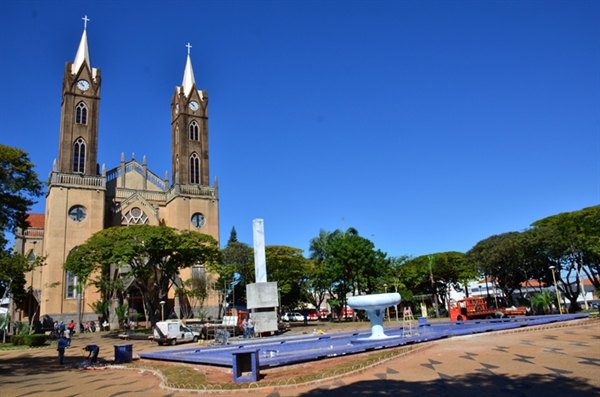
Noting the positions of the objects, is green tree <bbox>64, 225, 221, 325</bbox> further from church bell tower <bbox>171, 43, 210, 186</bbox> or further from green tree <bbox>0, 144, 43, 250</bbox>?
church bell tower <bbox>171, 43, 210, 186</bbox>

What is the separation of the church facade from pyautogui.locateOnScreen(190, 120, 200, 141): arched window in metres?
0.12

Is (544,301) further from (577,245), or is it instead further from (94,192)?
(94,192)

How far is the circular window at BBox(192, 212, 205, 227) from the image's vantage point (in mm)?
50562

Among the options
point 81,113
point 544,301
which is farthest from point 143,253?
point 544,301

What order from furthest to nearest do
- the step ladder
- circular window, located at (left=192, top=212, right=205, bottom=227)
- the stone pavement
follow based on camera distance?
circular window, located at (left=192, top=212, right=205, bottom=227)
the step ladder
the stone pavement

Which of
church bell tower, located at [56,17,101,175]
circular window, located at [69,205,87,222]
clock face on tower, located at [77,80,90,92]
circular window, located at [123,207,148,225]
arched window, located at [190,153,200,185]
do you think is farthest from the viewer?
arched window, located at [190,153,200,185]

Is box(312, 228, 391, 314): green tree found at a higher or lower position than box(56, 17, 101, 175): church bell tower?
lower

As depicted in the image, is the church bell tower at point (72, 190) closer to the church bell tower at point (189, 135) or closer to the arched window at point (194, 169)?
the church bell tower at point (189, 135)

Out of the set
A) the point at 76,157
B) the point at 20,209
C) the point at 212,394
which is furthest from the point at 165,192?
the point at 212,394

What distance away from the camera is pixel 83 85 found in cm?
4847

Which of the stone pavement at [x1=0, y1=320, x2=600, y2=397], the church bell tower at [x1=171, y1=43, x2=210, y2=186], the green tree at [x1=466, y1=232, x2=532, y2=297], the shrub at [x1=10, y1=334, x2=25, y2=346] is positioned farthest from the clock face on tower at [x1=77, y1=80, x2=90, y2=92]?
the green tree at [x1=466, y1=232, x2=532, y2=297]

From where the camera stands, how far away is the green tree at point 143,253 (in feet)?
110

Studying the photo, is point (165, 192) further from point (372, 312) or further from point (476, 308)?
point (372, 312)

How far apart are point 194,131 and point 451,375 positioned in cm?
4879
